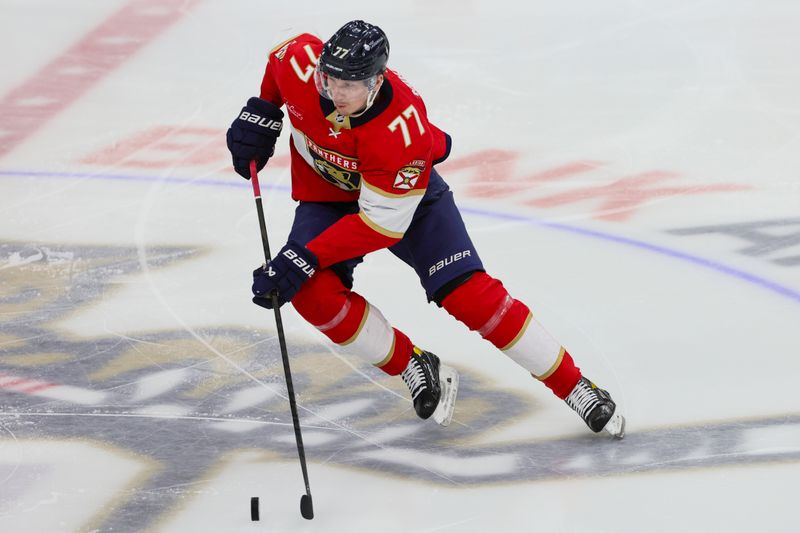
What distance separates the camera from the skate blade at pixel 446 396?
3555 millimetres

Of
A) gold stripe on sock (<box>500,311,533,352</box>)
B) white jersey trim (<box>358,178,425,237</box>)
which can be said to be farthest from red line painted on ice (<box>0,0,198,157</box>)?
gold stripe on sock (<box>500,311,533,352</box>)

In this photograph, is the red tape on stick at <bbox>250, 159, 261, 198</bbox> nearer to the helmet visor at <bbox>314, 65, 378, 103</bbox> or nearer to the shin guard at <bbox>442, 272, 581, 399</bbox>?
the helmet visor at <bbox>314, 65, 378, 103</bbox>

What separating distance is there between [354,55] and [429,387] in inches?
39.4

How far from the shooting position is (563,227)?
4.91 metres

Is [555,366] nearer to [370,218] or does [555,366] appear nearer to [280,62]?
[370,218]


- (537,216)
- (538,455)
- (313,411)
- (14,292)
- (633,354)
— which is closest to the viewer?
(538,455)

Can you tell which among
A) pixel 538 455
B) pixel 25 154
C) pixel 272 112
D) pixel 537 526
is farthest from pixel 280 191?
pixel 537 526

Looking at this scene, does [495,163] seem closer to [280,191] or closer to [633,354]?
[280,191]

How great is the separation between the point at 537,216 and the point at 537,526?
2.20 metres

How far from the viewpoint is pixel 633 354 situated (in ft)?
13.0

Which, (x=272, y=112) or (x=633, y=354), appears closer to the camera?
(x=272, y=112)

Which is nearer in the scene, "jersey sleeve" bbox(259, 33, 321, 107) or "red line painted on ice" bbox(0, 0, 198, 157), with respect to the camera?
"jersey sleeve" bbox(259, 33, 321, 107)

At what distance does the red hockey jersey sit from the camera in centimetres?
313

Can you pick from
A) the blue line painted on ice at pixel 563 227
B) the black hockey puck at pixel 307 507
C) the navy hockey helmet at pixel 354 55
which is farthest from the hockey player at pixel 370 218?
the blue line painted on ice at pixel 563 227
